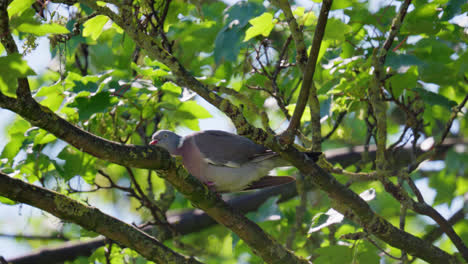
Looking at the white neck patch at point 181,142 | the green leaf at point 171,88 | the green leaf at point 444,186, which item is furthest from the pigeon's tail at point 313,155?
the green leaf at point 444,186

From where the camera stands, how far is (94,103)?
283cm

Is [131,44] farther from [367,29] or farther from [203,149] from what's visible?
[367,29]

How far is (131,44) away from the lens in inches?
146

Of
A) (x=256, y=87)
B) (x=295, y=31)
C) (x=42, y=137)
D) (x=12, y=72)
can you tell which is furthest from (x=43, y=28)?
(x=256, y=87)

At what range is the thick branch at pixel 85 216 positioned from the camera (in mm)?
1965

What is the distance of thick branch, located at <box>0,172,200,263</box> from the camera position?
196cm

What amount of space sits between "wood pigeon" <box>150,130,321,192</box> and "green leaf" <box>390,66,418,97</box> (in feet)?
3.04

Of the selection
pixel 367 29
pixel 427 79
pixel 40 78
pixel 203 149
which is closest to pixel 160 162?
pixel 203 149

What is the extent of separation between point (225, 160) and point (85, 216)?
4.97 ft

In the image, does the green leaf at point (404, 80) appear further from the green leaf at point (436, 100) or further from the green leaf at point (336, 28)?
the green leaf at point (336, 28)

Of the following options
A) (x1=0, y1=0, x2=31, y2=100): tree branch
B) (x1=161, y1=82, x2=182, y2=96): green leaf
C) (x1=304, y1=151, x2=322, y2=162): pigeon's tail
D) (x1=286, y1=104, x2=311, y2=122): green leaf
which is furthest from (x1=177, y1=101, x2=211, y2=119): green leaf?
(x1=0, y1=0, x2=31, y2=100): tree branch

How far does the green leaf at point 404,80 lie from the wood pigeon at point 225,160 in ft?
3.04

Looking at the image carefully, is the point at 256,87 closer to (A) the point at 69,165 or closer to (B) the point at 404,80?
(B) the point at 404,80

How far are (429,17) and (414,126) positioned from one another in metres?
0.72
